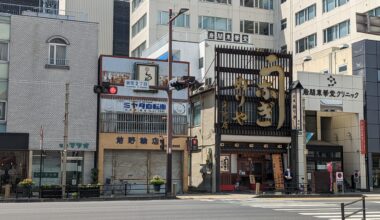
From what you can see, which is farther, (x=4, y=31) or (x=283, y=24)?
(x=283, y=24)

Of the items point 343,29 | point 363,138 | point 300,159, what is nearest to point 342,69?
point 363,138

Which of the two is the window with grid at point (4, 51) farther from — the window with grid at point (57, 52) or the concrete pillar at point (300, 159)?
the concrete pillar at point (300, 159)

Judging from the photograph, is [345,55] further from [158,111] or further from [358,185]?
[158,111]

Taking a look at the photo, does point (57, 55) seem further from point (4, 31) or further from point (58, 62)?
point (4, 31)

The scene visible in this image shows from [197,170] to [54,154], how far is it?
Result: 36.0ft

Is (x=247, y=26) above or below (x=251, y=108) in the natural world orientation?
above

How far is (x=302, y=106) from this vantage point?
1532 inches

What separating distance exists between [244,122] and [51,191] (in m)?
15.0

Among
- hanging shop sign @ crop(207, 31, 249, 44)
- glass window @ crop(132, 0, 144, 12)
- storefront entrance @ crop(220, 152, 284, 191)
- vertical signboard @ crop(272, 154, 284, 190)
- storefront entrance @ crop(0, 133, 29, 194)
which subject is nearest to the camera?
storefront entrance @ crop(0, 133, 29, 194)

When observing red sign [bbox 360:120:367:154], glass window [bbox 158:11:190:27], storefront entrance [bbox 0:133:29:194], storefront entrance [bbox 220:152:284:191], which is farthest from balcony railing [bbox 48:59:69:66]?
glass window [bbox 158:11:190:27]

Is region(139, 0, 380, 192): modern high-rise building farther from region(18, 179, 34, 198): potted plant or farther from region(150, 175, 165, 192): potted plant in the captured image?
region(18, 179, 34, 198): potted plant

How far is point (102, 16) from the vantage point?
285 ft

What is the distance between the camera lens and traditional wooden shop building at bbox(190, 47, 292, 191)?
37625mm

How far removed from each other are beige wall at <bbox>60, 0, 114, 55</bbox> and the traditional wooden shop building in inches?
1966
